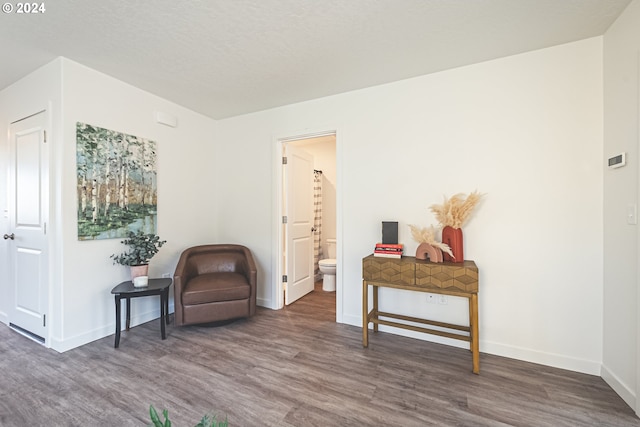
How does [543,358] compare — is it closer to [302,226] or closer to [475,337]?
[475,337]

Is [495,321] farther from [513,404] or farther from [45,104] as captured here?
[45,104]

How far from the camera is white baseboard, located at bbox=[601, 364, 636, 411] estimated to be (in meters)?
1.66

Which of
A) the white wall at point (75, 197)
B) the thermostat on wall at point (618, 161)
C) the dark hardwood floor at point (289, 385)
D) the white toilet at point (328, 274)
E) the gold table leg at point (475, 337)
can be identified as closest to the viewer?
the dark hardwood floor at point (289, 385)

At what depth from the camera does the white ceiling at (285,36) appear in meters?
1.74

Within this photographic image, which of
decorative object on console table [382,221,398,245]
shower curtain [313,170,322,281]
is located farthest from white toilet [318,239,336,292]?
decorative object on console table [382,221,398,245]

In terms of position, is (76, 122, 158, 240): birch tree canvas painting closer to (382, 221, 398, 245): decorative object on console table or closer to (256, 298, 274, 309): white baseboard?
(256, 298, 274, 309): white baseboard

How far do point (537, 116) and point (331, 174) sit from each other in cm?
323

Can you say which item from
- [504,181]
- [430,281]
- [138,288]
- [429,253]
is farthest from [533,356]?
[138,288]

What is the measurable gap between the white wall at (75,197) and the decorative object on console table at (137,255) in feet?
0.45

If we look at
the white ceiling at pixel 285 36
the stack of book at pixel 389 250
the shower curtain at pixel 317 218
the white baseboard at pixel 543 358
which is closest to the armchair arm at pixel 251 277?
the stack of book at pixel 389 250

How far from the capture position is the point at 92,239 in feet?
8.30

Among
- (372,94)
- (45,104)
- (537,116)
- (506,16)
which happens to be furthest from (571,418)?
(45,104)

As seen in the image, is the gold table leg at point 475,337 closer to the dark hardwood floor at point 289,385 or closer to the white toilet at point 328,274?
the dark hardwood floor at point 289,385

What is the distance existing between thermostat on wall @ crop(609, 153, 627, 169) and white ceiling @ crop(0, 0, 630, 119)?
915 mm
